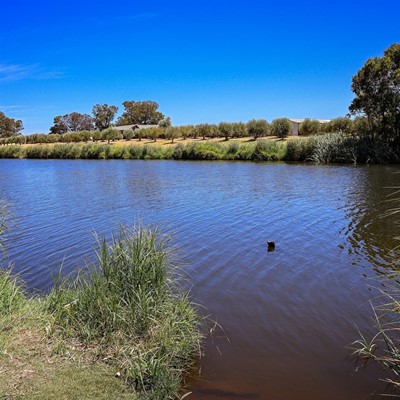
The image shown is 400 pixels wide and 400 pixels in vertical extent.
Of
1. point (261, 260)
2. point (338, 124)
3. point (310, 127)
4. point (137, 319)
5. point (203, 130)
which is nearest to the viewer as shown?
point (137, 319)

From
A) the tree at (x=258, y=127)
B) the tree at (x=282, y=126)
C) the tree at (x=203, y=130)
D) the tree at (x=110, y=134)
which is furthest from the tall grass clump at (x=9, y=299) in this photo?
the tree at (x=110, y=134)

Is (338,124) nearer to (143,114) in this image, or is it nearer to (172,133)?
(172,133)

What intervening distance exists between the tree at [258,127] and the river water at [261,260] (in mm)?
46522

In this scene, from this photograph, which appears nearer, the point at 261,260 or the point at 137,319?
the point at 137,319

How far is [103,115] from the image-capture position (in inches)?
5335

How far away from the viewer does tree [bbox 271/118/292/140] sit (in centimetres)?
6581

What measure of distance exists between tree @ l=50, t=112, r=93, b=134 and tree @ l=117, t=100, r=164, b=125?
517 inches

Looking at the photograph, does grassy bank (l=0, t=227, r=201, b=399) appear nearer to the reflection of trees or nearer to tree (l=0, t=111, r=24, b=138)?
the reflection of trees

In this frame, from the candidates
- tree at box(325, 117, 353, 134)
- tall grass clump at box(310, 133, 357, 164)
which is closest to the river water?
tall grass clump at box(310, 133, 357, 164)

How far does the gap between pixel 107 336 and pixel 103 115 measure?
137734 millimetres

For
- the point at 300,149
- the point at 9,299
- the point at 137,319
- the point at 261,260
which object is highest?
the point at 300,149

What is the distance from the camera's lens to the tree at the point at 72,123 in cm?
14038

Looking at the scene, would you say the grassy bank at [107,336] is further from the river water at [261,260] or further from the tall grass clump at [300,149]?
the tall grass clump at [300,149]

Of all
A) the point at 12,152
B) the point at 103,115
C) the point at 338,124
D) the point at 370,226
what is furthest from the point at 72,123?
the point at 370,226
